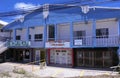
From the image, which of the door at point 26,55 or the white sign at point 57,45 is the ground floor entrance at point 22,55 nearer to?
the door at point 26,55

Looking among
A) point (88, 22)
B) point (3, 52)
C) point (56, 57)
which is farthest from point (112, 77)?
point (3, 52)

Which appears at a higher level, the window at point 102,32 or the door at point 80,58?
the window at point 102,32

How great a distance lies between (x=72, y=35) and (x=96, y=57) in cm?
444

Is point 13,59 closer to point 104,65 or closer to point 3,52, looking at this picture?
point 3,52

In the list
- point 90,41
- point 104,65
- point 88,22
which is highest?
point 88,22

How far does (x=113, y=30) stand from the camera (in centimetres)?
3625

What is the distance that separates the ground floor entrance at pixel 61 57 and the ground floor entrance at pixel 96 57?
1.11 meters

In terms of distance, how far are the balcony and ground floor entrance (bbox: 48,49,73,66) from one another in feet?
10.7

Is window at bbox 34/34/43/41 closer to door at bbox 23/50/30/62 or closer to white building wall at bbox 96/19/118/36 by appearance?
door at bbox 23/50/30/62

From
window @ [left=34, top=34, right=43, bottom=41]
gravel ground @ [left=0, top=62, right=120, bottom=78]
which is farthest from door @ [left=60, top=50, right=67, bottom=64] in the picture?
gravel ground @ [left=0, top=62, right=120, bottom=78]

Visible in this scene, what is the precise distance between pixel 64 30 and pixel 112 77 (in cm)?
Answer: 1803

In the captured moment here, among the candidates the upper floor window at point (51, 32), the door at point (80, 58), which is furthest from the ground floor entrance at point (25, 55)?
the door at point (80, 58)

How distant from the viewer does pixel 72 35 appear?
38156mm

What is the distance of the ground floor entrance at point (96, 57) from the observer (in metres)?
35.8
